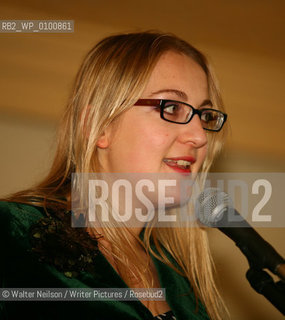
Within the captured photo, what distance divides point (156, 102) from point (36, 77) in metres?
0.60

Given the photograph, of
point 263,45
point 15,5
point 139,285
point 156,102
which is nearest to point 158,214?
point 139,285

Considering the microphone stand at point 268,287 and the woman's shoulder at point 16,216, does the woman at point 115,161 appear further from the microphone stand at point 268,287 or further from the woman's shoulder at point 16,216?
the microphone stand at point 268,287

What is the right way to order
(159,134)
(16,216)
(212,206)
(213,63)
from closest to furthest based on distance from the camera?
(212,206) → (16,216) → (159,134) → (213,63)

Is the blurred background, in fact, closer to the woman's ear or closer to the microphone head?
the woman's ear

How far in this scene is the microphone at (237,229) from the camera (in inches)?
24.3

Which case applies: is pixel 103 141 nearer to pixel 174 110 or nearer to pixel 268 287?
pixel 174 110

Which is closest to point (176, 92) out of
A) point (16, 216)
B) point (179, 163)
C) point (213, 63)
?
point (179, 163)

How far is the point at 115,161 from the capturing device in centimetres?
101

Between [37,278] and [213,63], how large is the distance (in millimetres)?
1223

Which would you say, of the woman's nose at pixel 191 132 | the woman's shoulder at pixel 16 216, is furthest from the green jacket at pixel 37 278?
the woman's nose at pixel 191 132

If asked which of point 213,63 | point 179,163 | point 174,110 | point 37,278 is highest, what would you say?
point 213,63

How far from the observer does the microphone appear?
616 mm

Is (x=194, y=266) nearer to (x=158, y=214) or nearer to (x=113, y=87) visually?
(x=158, y=214)

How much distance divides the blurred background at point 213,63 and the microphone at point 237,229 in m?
0.75
